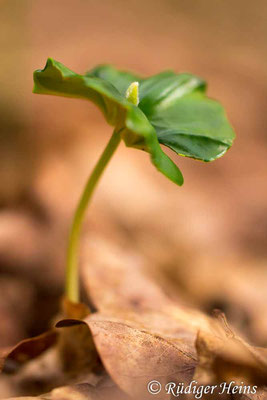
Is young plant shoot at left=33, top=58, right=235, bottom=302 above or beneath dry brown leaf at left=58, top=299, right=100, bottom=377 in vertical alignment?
above

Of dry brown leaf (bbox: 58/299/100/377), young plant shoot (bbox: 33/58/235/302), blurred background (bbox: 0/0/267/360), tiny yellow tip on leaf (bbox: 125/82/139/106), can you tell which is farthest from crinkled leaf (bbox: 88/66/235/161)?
blurred background (bbox: 0/0/267/360)

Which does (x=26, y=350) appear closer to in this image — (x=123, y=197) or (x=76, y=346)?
(x=76, y=346)

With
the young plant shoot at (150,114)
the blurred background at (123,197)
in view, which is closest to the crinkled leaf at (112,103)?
the young plant shoot at (150,114)

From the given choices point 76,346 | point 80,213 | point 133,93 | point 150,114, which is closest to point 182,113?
point 150,114

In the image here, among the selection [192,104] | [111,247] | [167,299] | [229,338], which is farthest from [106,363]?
[111,247]

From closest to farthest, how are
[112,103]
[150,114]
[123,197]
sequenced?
[112,103] < [150,114] < [123,197]

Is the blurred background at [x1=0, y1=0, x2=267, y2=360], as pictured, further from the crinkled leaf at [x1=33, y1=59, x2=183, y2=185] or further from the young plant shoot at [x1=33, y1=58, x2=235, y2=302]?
the crinkled leaf at [x1=33, y1=59, x2=183, y2=185]

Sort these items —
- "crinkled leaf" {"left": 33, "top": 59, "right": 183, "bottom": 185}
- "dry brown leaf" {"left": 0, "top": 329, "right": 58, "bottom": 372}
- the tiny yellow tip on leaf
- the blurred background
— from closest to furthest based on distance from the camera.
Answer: "crinkled leaf" {"left": 33, "top": 59, "right": 183, "bottom": 185}
the tiny yellow tip on leaf
"dry brown leaf" {"left": 0, "top": 329, "right": 58, "bottom": 372}
the blurred background

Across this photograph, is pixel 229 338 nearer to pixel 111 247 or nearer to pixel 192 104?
pixel 192 104

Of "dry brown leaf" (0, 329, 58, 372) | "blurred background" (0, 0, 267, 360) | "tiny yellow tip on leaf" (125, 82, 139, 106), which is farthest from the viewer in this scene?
"blurred background" (0, 0, 267, 360)
